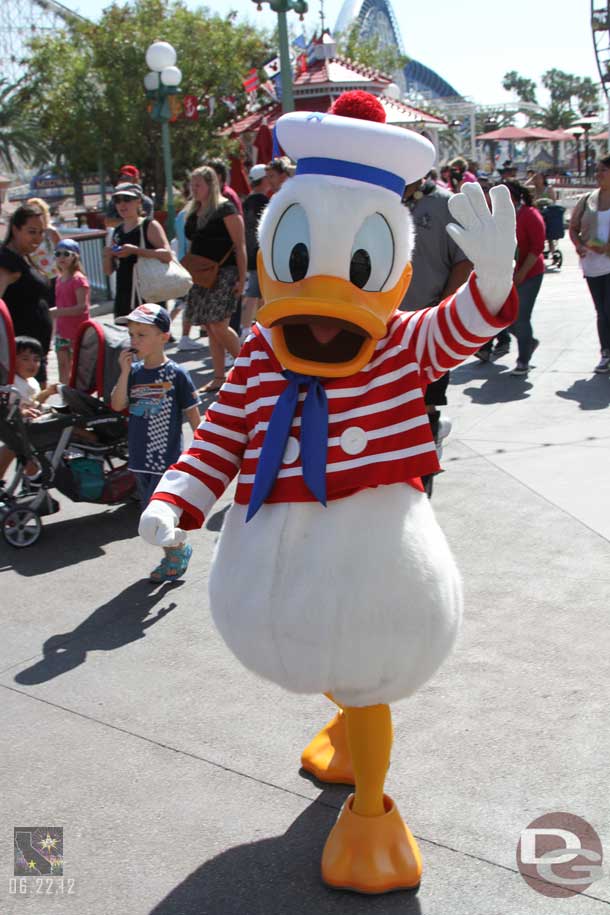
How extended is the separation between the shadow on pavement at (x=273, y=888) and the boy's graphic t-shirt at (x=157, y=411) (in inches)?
94.8

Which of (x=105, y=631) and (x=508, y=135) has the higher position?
(x=508, y=135)

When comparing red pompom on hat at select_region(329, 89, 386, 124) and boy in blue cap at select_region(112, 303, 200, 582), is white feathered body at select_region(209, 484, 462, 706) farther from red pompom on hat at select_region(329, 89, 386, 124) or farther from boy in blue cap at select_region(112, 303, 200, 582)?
boy in blue cap at select_region(112, 303, 200, 582)

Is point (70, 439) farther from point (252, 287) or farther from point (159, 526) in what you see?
point (252, 287)

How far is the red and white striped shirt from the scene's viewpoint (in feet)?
8.49

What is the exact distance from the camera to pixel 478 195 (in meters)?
2.58

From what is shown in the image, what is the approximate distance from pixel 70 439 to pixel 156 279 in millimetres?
1994

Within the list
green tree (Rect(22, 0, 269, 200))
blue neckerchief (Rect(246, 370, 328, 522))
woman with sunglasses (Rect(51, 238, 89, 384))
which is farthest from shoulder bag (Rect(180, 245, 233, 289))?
green tree (Rect(22, 0, 269, 200))

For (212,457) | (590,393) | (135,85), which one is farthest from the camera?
(135,85)

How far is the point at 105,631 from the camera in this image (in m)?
4.39

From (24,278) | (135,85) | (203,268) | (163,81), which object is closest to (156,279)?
(203,268)

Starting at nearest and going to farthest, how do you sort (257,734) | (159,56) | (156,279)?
(257,734) < (156,279) < (159,56)

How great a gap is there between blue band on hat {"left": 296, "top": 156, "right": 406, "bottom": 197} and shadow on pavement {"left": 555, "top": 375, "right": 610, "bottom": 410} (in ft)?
17.0

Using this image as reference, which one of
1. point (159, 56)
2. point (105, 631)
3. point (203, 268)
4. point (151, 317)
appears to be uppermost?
point (159, 56)

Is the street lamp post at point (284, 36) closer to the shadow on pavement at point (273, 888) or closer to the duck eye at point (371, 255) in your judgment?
the duck eye at point (371, 255)
